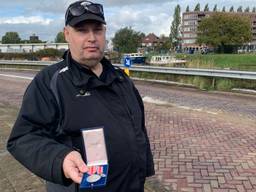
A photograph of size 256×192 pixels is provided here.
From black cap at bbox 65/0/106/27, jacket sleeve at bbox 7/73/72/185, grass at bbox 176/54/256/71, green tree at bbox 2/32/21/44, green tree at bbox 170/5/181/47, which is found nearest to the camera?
jacket sleeve at bbox 7/73/72/185

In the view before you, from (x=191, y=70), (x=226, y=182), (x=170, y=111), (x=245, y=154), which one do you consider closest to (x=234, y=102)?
(x=170, y=111)

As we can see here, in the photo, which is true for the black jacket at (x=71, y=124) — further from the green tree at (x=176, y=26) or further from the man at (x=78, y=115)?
the green tree at (x=176, y=26)

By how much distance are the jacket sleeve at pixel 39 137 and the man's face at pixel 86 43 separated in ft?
0.92

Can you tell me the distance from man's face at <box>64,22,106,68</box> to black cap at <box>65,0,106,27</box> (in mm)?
37

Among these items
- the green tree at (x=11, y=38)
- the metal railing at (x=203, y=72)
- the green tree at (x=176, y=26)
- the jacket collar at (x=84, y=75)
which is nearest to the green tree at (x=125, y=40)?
the metal railing at (x=203, y=72)

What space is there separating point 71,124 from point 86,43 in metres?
0.52

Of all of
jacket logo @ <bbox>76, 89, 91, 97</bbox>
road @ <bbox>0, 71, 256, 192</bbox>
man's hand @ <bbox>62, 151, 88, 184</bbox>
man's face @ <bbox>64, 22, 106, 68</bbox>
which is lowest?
road @ <bbox>0, 71, 256, 192</bbox>

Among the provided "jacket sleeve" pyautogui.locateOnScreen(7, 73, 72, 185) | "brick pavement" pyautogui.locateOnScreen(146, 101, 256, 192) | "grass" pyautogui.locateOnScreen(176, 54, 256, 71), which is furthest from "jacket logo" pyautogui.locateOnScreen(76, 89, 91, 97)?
"grass" pyautogui.locateOnScreen(176, 54, 256, 71)

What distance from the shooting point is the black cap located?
234cm

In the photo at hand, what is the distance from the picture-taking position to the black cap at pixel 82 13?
234cm

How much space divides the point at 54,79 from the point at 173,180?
138 inches

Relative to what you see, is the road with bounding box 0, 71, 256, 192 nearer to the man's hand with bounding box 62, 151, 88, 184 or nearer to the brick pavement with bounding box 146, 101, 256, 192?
the brick pavement with bounding box 146, 101, 256, 192

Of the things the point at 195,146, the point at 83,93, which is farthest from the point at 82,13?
the point at 195,146

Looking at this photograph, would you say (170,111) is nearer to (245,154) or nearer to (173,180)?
(245,154)
